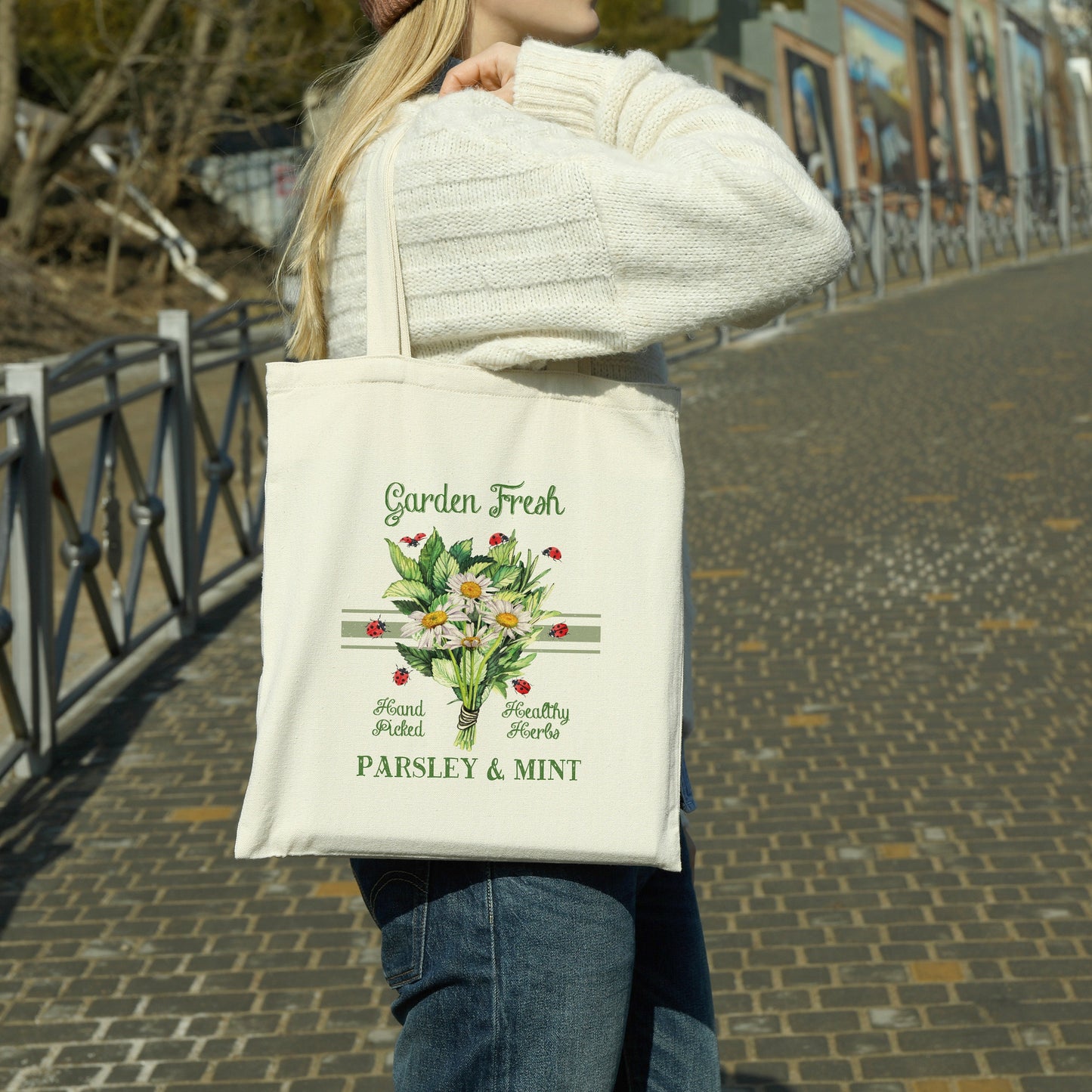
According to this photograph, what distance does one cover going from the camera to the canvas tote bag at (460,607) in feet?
4.65

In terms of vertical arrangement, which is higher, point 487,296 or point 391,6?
point 391,6

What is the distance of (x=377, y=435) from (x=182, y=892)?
8.16 feet

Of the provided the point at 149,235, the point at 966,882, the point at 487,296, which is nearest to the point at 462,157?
the point at 487,296

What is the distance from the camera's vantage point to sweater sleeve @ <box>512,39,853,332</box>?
1.35 meters

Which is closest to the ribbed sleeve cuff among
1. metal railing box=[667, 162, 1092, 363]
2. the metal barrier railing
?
the metal barrier railing

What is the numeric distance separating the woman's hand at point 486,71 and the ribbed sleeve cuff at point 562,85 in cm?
4

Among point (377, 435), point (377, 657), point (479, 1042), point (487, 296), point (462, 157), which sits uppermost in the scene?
point (462, 157)

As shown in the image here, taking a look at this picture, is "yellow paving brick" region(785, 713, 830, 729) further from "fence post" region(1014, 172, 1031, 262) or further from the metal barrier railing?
"fence post" region(1014, 172, 1031, 262)

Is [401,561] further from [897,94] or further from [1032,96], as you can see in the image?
[1032,96]

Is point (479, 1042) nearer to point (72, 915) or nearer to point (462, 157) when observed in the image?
point (462, 157)

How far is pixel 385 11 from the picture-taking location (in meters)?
1.56

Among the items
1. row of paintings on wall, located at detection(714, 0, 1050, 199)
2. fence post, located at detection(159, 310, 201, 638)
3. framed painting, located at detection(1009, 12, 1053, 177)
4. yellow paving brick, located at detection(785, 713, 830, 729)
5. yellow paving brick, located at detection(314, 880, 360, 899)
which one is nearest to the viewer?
yellow paving brick, located at detection(314, 880, 360, 899)

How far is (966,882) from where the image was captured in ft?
11.5

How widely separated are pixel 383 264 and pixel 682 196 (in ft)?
0.89
